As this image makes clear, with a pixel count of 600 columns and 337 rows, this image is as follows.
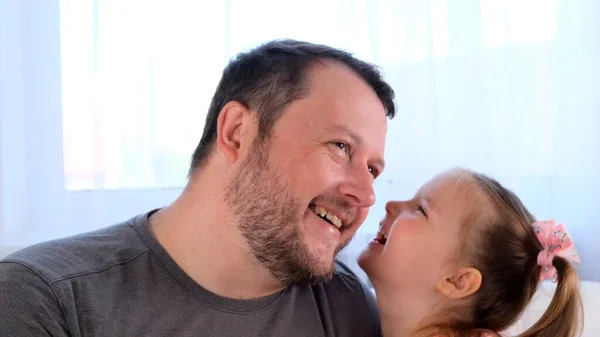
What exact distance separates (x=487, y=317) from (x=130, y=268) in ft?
2.59

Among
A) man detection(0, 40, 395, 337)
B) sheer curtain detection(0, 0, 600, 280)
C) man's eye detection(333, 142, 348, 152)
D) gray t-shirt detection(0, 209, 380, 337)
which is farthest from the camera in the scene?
sheer curtain detection(0, 0, 600, 280)

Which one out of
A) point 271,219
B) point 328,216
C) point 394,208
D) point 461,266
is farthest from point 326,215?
point 461,266

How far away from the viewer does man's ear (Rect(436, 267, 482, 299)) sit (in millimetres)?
1325

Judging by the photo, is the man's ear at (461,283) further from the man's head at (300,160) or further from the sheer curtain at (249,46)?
the sheer curtain at (249,46)

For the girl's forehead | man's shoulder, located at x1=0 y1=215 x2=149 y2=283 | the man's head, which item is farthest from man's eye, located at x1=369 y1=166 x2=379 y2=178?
man's shoulder, located at x1=0 y1=215 x2=149 y2=283

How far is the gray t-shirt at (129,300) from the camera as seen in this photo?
3.32 feet

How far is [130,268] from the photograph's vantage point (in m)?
1.15

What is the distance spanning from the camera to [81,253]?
115 cm

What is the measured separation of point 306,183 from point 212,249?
23 centimetres

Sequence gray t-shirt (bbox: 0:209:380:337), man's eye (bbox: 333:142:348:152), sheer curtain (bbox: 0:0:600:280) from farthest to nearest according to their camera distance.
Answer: sheer curtain (bbox: 0:0:600:280), man's eye (bbox: 333:142:348:152), gray t-shirt (bbox: 0:209:380:337)

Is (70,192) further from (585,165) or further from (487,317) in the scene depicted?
(585,165)

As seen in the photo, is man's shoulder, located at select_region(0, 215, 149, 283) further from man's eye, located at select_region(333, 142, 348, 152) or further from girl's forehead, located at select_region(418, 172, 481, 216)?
girl's forehead, located at select_region(418, 172, 481, 216)

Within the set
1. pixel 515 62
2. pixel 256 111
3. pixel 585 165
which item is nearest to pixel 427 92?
pixel 515 62

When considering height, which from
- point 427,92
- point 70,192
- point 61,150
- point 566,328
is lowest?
point 566,328
